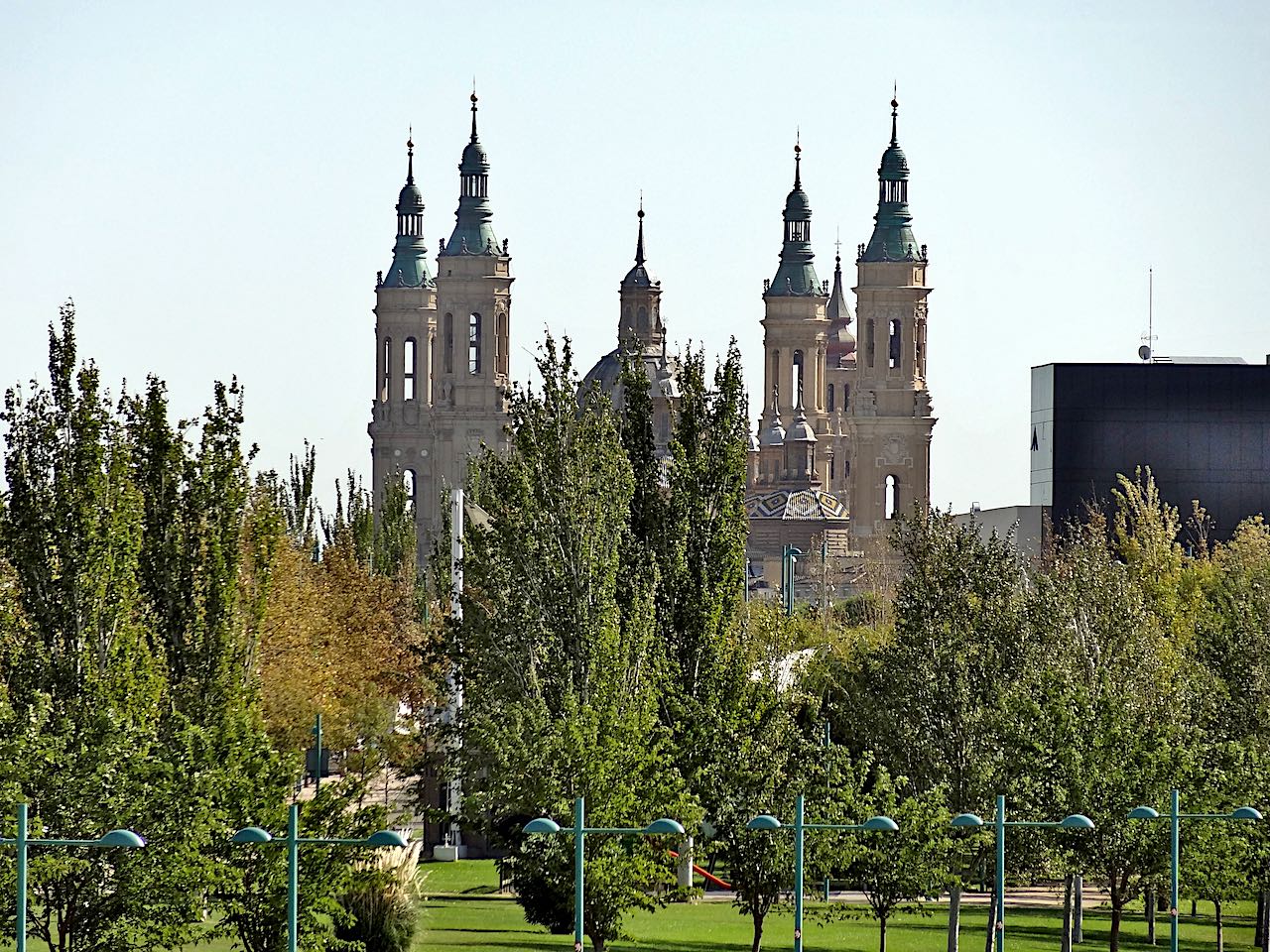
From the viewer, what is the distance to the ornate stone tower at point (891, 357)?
177125 millimetres

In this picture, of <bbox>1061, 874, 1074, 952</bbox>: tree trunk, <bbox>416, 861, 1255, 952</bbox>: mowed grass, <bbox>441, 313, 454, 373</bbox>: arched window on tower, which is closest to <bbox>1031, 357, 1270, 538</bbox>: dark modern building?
<bbox>416, 861, 1255, 952</bbox>: mowed grass

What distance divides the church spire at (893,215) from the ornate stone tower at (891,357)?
0.07m

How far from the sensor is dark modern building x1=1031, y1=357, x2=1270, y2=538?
111562mm

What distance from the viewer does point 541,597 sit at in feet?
122

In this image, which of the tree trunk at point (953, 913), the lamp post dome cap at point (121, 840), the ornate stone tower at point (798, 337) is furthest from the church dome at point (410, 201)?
the lamp post dome cap at point (121, 840)

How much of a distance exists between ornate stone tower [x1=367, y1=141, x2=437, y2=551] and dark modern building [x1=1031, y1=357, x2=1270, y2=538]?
76.3 meters

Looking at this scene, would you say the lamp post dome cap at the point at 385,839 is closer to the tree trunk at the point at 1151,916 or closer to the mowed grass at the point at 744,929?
the mowed grass at the point at 744,929

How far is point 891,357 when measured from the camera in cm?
17950

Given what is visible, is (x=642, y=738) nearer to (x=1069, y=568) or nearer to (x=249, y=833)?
(x=249, y=833)

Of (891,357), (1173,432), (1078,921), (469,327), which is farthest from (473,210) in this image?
(1078,921)

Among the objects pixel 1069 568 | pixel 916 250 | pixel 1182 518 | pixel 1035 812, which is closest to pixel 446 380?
pixel 916 250

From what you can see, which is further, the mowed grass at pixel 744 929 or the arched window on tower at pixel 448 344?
the arched window on tower at pixel 448 344

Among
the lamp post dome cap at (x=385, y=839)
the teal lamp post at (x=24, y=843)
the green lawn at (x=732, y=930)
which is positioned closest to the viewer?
the teal lamp post at (x=24, y=843)

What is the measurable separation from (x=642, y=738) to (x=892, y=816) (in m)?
A: 4.32
